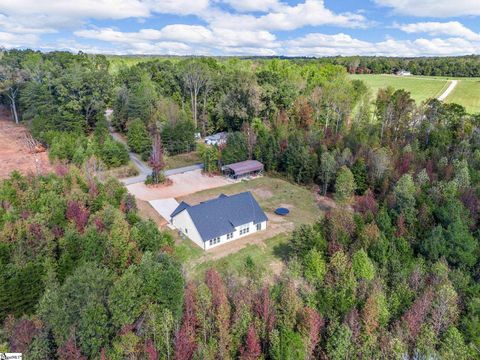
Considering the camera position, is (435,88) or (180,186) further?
Result: (435,88)

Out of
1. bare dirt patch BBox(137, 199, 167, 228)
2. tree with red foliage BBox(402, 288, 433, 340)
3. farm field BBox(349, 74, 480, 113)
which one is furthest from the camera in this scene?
farm field BBox(349, 74, 480, 113)

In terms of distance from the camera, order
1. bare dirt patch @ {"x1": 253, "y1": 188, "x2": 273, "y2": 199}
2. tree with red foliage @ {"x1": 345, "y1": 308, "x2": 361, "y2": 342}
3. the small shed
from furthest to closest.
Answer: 1. the small shed
2. bare dirt patch @ {"x1": 253, "y1": 188, "x2": 273, "y2": 199}
3. tree with red foliage @ {"x1": 345, "y1": 308, "x2": 361, "y2": 342}

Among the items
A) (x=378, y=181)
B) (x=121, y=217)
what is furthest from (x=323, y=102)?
(x=121, y=217)

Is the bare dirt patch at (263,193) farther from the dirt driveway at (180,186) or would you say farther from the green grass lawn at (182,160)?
the green grass lawn at (182,160)

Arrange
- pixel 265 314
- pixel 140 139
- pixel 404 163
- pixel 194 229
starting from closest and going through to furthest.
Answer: pixel 265 314 < pixel 194 229 < pixel 404 163 < pixel 140 139

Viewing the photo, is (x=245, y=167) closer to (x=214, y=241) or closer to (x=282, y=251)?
(x=214, y=241)

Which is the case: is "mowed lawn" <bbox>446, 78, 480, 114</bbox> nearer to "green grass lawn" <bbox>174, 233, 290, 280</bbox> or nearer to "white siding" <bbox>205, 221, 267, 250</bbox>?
"white siding" <bbox>205, 221, 267, 250</bbox>

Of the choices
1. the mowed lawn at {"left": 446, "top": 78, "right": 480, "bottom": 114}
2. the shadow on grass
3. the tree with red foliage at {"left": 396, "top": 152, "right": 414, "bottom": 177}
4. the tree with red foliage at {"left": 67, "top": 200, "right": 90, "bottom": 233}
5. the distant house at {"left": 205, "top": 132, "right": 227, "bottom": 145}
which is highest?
the mowed lawn at {"left": 446, "top": 78, "right": 480, "bottom": 114}

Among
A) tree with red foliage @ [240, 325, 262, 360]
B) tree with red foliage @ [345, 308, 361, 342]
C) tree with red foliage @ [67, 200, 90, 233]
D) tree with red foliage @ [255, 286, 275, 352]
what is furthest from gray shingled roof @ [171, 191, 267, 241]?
tree with red foliage @ [345, 308, 361, 342]

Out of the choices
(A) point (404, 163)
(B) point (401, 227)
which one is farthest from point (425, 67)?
(B) point (401, 227)
